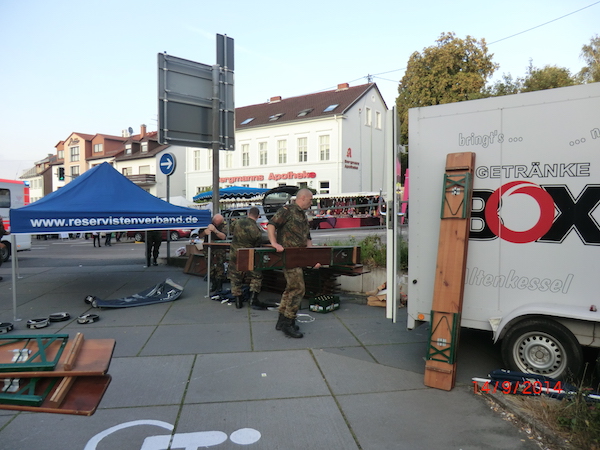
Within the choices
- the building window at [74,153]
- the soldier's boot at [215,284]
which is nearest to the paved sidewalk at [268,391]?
the soldier's boot at [215,284]

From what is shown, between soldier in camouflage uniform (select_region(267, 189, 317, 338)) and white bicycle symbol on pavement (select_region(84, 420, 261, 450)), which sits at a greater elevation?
soldier in camouflage uniform (select_region(267, 189, 317, 338))

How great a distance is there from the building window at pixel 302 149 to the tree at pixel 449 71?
8355mm

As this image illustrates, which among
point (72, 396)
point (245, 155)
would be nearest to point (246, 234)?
point (72, 396)

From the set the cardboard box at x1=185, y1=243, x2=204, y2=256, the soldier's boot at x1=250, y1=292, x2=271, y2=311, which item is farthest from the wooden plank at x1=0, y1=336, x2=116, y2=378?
the cardboard box at x1=185, y1=243, x2=204, y2=256

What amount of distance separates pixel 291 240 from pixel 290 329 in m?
1.15

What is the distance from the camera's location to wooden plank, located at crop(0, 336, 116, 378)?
7.94ft

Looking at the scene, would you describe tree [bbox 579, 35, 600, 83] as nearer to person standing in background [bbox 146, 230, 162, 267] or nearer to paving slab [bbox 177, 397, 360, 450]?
person standing in background [bbox 146, 230, 162, 267]

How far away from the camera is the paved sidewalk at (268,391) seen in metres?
3.30

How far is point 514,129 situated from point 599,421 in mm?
2499

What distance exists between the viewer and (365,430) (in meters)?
3.42

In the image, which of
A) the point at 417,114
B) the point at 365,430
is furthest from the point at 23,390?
the point at 417,114

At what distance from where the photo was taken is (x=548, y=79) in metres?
27.0

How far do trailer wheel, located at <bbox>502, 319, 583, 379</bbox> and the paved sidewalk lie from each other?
0.47 m
